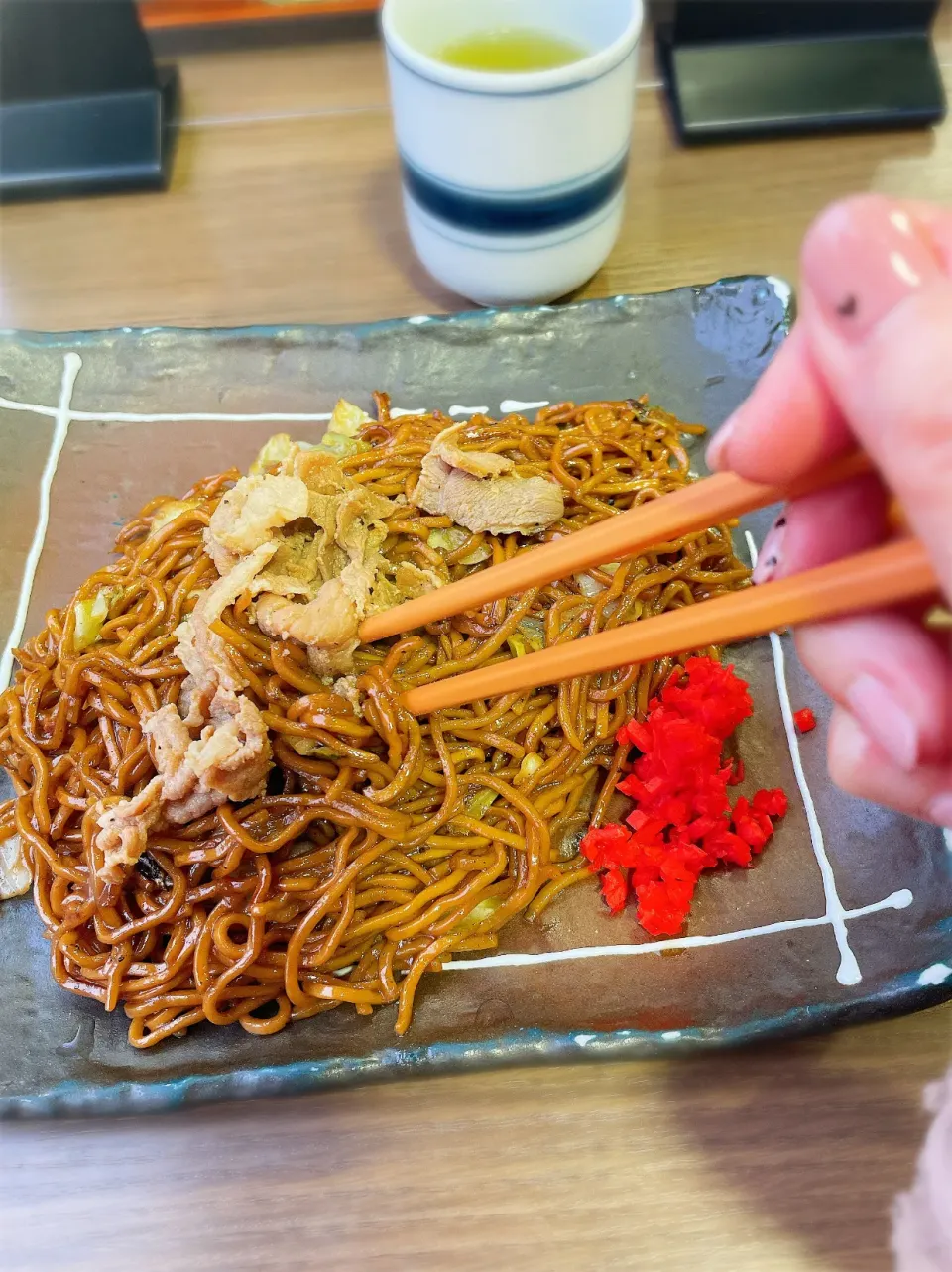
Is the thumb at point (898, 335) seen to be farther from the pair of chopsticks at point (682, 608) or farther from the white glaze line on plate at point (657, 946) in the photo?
the white glaze line on plate at point (657, 946)

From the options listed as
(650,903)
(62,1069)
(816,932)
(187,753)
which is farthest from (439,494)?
(62,1069)

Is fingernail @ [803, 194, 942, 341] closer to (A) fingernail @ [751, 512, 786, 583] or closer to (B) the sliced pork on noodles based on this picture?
(A) fingernail @ [751, 512, 786, 583]

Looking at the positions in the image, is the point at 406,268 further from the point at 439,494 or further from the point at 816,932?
the point at 816,932

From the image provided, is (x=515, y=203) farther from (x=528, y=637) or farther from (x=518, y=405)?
(x=528, y=637)

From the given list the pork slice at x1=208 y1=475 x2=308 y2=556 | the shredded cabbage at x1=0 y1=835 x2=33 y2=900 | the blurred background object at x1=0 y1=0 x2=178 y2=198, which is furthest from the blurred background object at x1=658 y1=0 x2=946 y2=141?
the shredded cabbage at x1=0 y1=835 x2=33 y2=900

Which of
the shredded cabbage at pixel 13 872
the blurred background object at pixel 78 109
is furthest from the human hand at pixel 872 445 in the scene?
the blurred background object at pixel 78 109
